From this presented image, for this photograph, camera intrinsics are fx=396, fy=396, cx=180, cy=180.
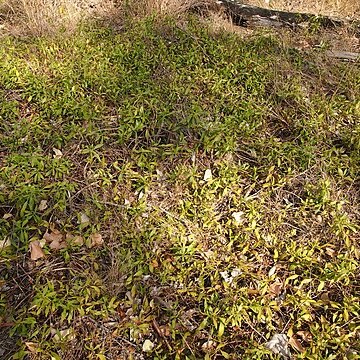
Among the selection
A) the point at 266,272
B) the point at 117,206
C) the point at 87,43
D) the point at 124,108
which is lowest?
the point at 266,272

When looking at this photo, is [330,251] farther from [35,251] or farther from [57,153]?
[57,153]

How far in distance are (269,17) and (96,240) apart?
3307mm

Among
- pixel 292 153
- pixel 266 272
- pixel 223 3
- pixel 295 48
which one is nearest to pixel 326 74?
pixel 295 48

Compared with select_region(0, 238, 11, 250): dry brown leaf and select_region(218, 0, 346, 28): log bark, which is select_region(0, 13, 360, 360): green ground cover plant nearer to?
select_region(0, 238, 11, 250): dry brown leaf

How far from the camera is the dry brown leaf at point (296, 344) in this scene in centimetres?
212

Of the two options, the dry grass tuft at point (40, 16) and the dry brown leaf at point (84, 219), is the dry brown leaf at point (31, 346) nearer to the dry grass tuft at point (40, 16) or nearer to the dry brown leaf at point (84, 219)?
the dry brown leaf at point (84, 219)

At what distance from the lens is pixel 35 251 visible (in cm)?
246

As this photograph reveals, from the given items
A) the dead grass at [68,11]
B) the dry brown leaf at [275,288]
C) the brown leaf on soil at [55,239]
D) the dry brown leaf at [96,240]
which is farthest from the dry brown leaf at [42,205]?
the dead grass at [68,11]

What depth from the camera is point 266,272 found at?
96.6 inches

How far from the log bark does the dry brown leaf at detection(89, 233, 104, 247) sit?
3.16 m

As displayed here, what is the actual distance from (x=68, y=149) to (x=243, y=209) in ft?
4.60

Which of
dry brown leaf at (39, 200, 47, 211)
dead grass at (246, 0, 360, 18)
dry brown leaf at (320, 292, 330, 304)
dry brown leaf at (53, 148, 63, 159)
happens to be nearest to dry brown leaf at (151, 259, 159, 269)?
dry brown leaf at (39, 200, 47, 211)

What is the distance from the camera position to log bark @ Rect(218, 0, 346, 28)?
171 inches

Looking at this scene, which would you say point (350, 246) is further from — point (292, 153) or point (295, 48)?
point (295, 48)
